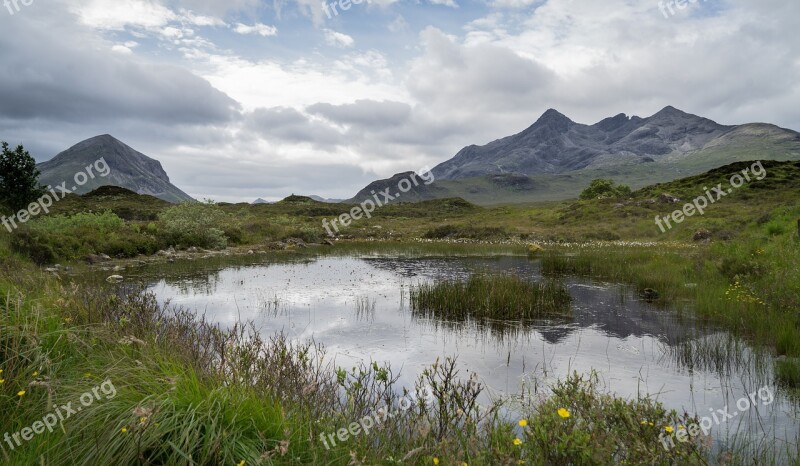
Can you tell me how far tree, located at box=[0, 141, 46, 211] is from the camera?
3925cm

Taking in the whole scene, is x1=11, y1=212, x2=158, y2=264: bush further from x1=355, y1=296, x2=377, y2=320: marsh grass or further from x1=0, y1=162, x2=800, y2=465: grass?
x1=355, y1=296, x2=377, y2=320: marsh grass

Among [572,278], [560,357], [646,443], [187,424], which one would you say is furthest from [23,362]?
[572,278]

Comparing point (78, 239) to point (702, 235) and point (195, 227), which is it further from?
point (702, 235)

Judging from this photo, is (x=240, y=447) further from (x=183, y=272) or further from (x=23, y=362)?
(x=183, y=272)

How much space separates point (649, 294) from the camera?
1534 centimetres

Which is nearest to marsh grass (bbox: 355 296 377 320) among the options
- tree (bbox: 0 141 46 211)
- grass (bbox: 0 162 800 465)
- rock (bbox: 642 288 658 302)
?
grass (bbox: 0 162 800 465)

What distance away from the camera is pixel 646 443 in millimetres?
3934

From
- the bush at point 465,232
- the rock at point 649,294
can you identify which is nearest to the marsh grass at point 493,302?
the rock at point 649,294

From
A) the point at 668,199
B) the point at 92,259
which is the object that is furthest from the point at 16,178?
the point at 668,199

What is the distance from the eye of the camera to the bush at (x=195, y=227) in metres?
31.8

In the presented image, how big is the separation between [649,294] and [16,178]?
4905 centimetres

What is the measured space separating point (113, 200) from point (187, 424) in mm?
92910

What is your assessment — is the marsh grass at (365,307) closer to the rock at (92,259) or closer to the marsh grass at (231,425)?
the marsh grass at (231,425)

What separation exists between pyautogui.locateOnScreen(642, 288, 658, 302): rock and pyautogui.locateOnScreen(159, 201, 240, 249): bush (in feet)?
91.6
